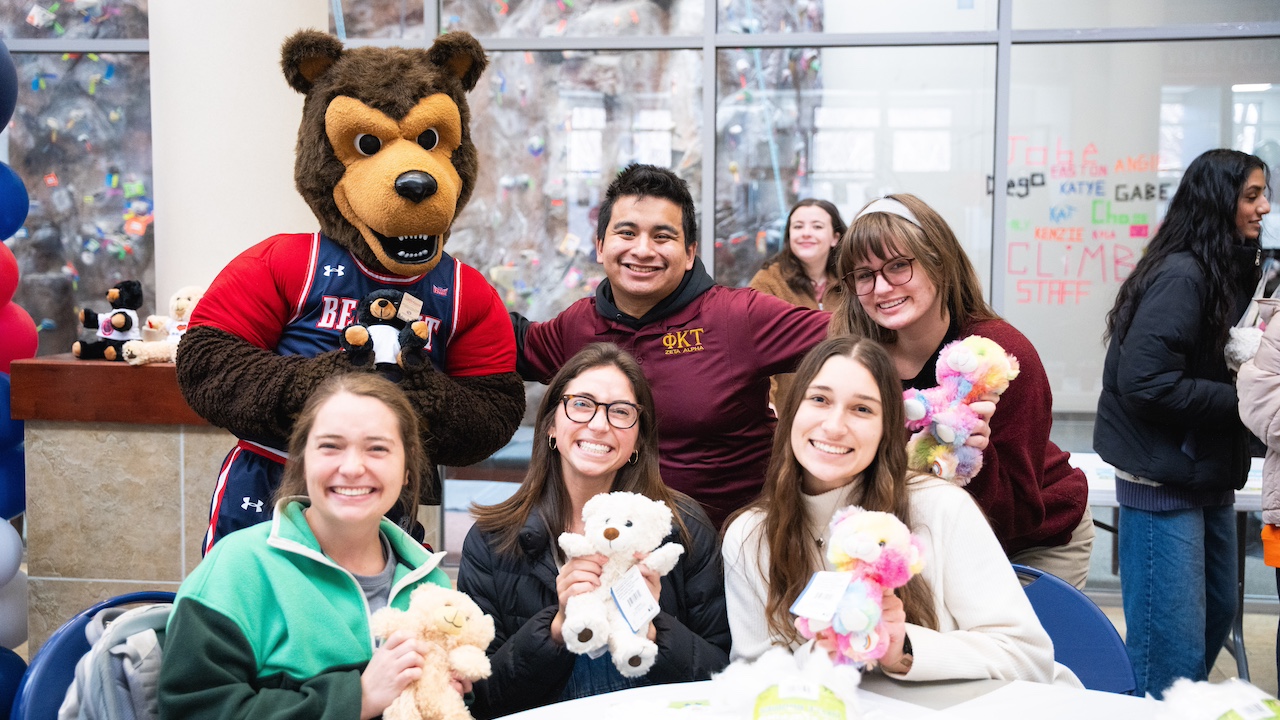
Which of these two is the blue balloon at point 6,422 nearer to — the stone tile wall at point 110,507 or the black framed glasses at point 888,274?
the stone tile wall at point 110,507

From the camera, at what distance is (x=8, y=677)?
126 inches

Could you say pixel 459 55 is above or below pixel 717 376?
above

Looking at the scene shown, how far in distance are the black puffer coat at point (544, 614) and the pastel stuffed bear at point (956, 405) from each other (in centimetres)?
56

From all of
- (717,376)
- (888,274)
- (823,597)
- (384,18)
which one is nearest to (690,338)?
(717,376)

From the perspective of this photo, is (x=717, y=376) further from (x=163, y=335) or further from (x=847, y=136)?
(x=847, y=136)

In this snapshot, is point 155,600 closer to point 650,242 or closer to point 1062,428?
point 650,242

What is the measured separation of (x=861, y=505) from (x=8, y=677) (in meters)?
2.79

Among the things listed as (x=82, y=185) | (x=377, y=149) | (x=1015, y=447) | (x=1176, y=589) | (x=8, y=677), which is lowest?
(x=8, y=677)

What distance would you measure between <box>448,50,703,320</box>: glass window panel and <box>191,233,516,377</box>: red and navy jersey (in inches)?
123

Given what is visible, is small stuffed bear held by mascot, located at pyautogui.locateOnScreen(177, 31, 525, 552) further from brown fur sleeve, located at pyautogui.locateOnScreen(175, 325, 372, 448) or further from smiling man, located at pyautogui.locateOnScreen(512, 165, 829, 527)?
smiling man, located at pyautogui.locateOnScreen(512, 165, 829, 527)

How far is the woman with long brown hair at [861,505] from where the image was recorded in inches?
81.3

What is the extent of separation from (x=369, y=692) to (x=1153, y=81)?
5384 mm

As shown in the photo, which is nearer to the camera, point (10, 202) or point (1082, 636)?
point (1082, 636)

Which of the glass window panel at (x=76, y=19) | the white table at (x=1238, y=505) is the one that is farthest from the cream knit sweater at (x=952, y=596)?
the glass window panel at (x=76, y=19)
